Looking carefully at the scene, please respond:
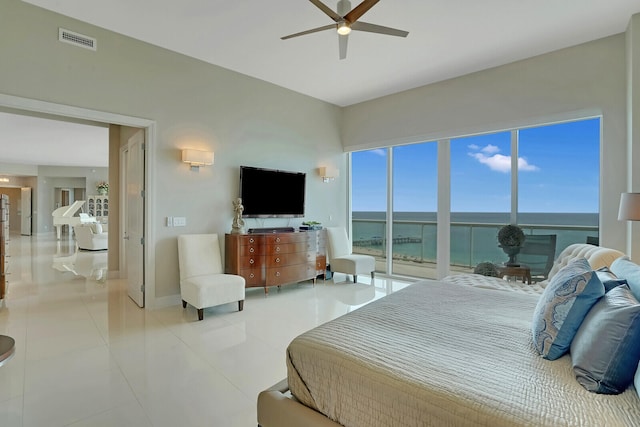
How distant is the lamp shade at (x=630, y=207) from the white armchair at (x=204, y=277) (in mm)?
3981

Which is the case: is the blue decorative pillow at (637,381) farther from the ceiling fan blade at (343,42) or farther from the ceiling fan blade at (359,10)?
the ceiling fan blade at (343,42)

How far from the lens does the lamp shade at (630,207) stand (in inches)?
99.9

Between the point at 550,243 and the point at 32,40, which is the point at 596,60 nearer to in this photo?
the point at 550,243

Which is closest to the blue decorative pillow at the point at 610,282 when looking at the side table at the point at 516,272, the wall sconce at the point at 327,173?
the side table at the point at 516,272

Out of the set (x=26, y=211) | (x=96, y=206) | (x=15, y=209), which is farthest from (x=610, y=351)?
(x=15, y=209)

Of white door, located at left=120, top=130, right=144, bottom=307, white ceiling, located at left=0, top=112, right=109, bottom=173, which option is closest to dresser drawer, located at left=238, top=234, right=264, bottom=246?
white door, located at left=120, top=130, right=144, bottom=307

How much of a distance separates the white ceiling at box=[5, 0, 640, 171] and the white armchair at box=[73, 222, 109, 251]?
728 centimetres

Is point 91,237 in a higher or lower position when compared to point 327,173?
lower

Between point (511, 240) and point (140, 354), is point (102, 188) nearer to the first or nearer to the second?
point (140, 354)

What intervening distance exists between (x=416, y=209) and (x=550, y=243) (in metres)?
2.11

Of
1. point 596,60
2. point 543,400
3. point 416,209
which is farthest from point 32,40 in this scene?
point 596,60

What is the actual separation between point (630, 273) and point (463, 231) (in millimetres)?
3731

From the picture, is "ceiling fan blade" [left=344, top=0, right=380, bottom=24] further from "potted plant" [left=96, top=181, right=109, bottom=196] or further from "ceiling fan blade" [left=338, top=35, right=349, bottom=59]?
"potted plant" [left=96, top=181, right=109, bottom=196]

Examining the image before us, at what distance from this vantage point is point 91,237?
919 centimetres
